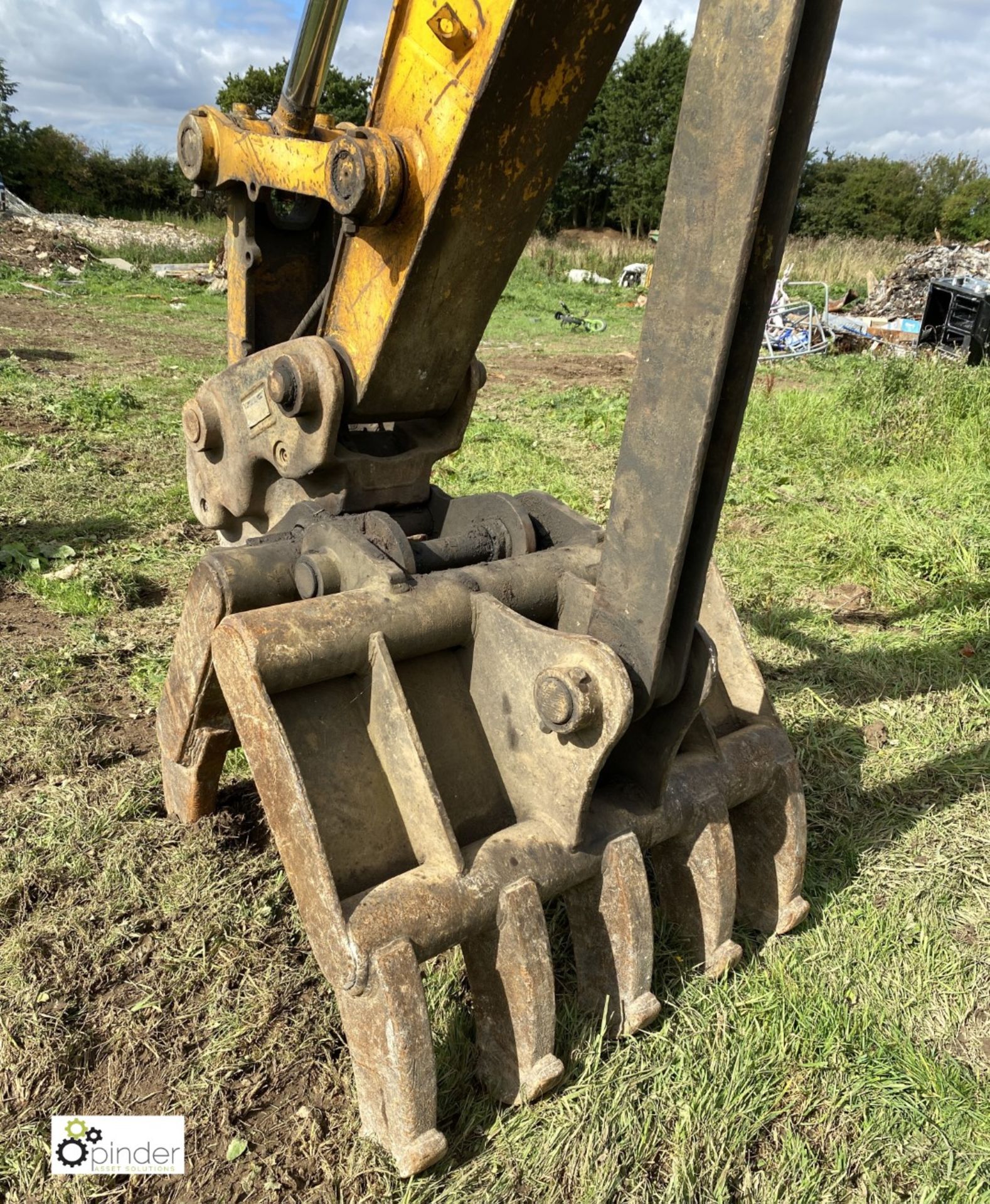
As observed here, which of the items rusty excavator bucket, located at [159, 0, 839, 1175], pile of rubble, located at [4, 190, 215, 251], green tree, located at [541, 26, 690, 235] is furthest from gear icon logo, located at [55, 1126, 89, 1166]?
green tree, located at [541, 26, 690, 235]

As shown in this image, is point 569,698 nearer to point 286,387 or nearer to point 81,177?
point 286,387

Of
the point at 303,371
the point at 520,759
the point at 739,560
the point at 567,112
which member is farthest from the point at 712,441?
the point at 739,560

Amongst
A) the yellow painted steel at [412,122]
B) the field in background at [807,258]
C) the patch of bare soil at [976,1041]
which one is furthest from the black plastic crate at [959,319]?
the yellow painted steel at [412,122]

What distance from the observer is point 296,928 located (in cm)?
266

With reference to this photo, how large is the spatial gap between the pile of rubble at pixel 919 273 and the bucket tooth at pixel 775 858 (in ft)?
59.3

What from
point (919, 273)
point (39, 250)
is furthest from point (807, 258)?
point (39, 250)

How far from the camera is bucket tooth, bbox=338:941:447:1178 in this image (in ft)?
5.98

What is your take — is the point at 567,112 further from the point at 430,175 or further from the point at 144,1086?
the point at 144,1086

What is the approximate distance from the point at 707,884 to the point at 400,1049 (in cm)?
97

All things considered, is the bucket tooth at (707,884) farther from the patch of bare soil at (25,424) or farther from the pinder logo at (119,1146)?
the patch of bare soil at (25,424)

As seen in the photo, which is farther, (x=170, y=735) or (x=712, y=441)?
(x=170, y=735)

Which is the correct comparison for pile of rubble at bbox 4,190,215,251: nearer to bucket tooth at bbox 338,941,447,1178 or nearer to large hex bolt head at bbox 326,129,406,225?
large hex bolt head at bbox 326,129,406,225

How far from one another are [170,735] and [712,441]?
1.80 meters

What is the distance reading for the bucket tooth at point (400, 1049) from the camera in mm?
1822
